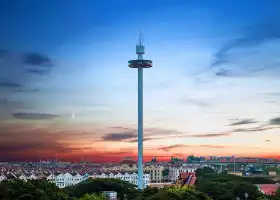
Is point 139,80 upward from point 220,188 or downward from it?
upward

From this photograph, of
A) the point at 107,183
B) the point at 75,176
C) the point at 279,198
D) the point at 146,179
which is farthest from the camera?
the point at 146,179

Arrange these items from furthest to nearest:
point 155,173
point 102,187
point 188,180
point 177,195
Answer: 1. point 155,173
2. point 188,180
3. point 102,187
4. point 177,195

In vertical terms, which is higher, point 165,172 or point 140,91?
point 140,91

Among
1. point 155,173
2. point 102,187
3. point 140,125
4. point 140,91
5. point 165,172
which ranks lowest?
point 102,187

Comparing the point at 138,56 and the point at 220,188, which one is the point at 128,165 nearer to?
the point at 138,56

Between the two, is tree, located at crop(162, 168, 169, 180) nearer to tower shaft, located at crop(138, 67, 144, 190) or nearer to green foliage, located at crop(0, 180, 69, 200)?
tower shaft, located at crop(138, 67, 144, 190)

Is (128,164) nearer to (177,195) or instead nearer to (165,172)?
(165,172)

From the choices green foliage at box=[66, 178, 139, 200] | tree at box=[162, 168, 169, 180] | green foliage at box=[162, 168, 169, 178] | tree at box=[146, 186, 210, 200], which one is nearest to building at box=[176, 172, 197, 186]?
green foliage at box=[66, 178, 139, 200]

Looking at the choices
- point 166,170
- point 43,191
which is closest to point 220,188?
point 43,191

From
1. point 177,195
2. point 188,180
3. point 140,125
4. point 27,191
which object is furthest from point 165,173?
point 27,191
